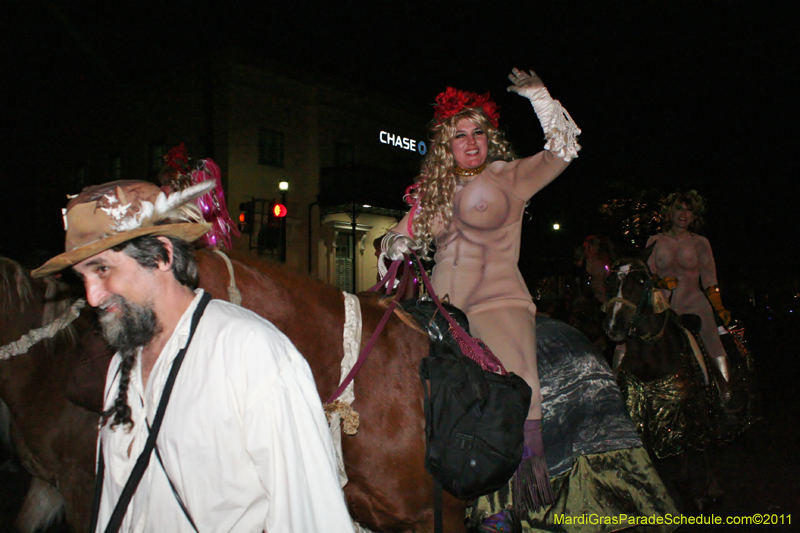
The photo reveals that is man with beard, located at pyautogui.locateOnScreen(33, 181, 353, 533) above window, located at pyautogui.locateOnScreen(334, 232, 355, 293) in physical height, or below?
below

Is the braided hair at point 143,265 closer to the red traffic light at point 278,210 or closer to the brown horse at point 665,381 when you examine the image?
the brown horse at point 665,381

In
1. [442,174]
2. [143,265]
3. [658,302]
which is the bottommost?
[658,302]

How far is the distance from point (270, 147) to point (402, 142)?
21.6 ft

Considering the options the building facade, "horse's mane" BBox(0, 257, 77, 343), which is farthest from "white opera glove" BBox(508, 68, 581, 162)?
the building facade

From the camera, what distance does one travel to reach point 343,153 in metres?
23.9

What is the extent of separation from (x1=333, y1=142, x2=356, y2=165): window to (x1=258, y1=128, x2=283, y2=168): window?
247cm

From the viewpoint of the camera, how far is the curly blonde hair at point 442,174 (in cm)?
324

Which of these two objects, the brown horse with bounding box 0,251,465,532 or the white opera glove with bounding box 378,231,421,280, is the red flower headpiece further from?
the brown horse with bounding box 0,251,465,532

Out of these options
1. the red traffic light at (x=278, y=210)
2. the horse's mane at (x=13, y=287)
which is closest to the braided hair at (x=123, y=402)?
the horse's mane at (x=13, y=287)

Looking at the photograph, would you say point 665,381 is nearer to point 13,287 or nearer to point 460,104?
point 460,104

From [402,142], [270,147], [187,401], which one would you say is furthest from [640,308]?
[402,142]

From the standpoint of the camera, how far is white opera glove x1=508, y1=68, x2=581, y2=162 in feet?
8.83

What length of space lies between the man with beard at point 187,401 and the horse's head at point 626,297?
4.30 m

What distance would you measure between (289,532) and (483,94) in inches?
A: 109
